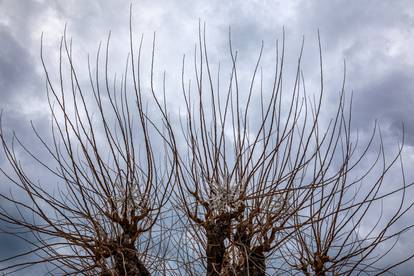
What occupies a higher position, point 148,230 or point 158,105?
point 158,105

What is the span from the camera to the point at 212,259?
11.8ft

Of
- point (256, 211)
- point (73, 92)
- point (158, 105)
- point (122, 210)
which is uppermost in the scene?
point (73, 92)

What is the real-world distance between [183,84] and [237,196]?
108cm

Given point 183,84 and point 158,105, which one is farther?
point 183,84

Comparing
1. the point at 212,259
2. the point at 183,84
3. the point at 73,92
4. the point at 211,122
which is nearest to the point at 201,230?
the point at 212,259

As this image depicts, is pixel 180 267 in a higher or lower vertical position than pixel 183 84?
lower

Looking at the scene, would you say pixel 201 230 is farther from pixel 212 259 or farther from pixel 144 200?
pixel 144 200

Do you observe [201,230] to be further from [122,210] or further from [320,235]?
[320,235]

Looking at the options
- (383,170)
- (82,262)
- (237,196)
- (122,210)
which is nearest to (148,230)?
(122,210)


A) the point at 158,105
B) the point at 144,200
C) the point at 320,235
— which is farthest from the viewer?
the point at 320,235

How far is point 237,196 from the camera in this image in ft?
11.9

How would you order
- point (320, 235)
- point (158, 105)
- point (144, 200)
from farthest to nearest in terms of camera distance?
point (320, 235) → point (144, 200) → point (158, 105)

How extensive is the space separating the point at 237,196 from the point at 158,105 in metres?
1.01

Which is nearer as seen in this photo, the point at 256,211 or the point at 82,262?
the point at 256,211
